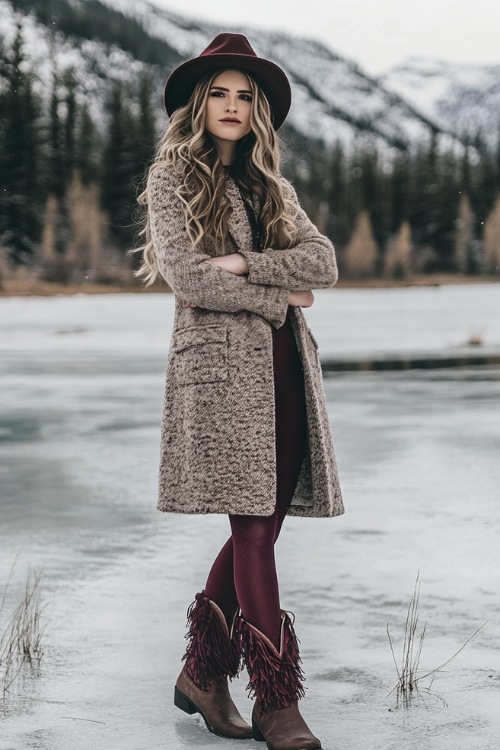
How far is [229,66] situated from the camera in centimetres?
309

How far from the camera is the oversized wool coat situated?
9.67ft

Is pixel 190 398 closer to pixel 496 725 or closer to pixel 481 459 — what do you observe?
pixel 496 725

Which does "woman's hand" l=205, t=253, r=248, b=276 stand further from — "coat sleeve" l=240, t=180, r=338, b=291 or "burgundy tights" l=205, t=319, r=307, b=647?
"burgundy tights" l=205, t=319, r=307, b=647

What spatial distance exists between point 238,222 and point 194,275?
224mm

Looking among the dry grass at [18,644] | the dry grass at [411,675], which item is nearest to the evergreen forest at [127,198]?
the dry grass at [18,644]

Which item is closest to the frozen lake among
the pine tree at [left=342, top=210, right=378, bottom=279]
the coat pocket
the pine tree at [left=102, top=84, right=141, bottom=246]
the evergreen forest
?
the coat pocket

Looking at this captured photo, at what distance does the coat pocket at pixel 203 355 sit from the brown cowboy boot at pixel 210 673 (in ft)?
2.00

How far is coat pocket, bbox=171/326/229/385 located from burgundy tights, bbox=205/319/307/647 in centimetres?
15

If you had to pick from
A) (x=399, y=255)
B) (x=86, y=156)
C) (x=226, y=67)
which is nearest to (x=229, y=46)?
(x=226, y=67)

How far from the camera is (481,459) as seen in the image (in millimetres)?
7688

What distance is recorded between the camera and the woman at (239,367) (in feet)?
9.68

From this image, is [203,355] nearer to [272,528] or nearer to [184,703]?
[272,528]

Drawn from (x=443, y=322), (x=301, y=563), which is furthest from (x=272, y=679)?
(x=443, y=322)

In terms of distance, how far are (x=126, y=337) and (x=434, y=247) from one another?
278 feet
